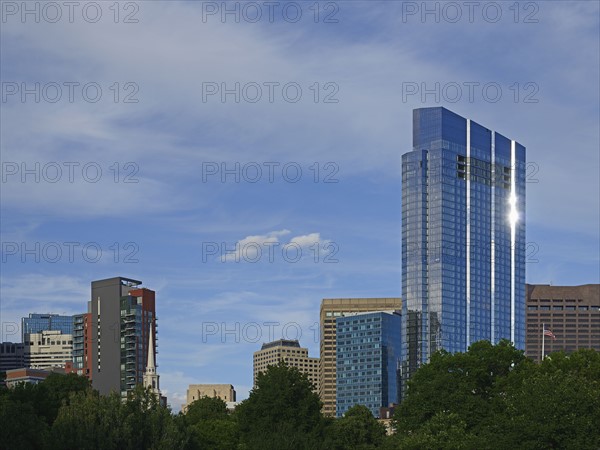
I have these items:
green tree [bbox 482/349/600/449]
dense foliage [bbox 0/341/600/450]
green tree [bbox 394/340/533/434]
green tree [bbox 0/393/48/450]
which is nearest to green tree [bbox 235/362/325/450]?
Result: dense foliage [bbox 0/341/600/450]

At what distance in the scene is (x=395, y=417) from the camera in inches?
4943

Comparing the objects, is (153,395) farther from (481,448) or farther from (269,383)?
(481,448)

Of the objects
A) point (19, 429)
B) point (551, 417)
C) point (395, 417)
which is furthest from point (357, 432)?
point (19, 429)

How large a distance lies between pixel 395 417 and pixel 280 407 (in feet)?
53.1

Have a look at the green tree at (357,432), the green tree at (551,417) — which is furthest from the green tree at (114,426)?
the green tree at (357,432)

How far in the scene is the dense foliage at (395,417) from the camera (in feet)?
307

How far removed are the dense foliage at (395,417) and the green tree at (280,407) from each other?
116 millimetres

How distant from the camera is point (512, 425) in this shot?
96.8 meters

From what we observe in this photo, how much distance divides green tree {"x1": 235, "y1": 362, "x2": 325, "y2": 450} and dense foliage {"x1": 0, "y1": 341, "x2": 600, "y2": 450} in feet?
0.38

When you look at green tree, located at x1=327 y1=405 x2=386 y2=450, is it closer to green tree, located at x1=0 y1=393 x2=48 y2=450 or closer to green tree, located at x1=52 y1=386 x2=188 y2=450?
green tree, located at x1=52 y1=386 x2=188 y2=450

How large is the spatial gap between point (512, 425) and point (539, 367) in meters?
20.0

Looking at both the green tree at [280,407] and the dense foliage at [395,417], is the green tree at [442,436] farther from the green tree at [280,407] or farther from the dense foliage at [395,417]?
the green tree at [280,407]

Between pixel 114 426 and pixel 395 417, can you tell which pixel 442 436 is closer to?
pixel 395 417

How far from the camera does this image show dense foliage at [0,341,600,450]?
93.6 meters
